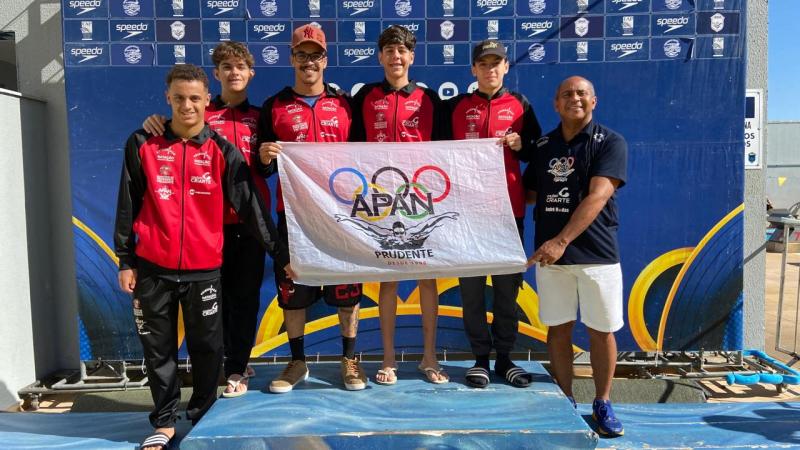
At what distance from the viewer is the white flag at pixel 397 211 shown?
10.3 ft

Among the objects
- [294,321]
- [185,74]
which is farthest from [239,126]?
[294,321]

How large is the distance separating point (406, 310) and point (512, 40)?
241cm

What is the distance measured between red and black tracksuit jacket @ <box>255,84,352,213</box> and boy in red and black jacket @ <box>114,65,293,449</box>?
295 millimetres

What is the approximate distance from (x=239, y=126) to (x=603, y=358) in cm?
250

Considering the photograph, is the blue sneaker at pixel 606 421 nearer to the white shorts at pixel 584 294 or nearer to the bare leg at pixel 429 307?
the white shorts at pixel 584 294

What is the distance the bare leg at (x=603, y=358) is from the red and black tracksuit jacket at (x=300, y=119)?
1.90 m

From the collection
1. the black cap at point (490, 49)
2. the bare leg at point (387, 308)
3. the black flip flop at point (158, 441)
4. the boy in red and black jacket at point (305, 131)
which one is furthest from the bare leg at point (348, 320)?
the black cap at point (490, 49)

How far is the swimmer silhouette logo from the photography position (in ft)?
10.4

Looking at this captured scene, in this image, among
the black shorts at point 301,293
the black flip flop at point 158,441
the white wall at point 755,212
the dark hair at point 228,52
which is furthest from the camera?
the white wall at point 755,212

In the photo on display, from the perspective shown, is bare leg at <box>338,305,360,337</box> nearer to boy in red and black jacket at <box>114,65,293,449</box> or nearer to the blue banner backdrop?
boy in red and black jacket at <box>114,65,293,449</box>

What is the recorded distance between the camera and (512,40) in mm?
4496

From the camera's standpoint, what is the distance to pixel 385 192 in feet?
10.6

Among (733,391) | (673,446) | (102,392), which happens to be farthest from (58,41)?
(733,391)

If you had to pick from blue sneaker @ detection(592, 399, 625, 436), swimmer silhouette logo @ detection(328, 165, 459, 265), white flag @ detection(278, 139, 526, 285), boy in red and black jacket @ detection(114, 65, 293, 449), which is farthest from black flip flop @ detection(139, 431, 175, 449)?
blue sneaker @ detection(592, 399, 625, 436)
